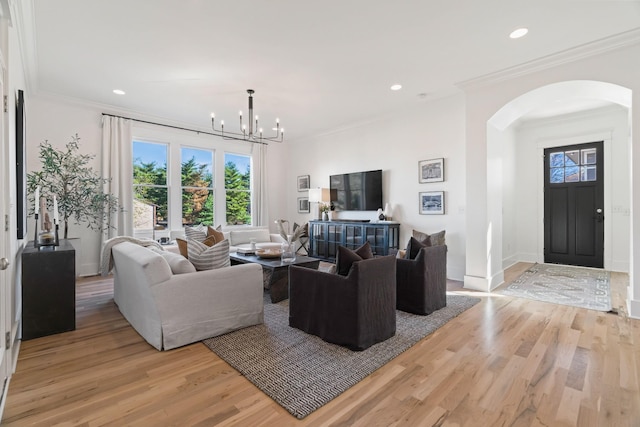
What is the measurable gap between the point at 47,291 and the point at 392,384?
3.05 m

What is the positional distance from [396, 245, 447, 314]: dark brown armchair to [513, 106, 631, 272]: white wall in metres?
4.10

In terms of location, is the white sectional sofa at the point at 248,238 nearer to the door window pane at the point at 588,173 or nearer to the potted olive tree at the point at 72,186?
the potted olive tree at the point at 72,186

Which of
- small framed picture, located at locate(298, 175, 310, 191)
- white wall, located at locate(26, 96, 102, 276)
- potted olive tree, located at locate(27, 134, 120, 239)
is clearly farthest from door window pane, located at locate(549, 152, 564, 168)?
white wall, located at locate(26, 96, 102, 276)

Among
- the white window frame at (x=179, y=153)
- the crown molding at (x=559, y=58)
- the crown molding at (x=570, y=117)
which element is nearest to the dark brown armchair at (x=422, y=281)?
the crown molding at (x=559, y=58)

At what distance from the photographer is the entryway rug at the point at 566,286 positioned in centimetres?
379

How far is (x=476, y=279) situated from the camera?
4.34 metres

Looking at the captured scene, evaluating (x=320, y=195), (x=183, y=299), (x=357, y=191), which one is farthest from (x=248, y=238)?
(x=183, y=299)

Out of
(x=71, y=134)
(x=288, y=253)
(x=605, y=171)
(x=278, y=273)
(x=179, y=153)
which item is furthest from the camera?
(x=179, y=153)

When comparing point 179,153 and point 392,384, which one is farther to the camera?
point 179,153

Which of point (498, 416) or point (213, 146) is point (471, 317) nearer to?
point (498, 416)

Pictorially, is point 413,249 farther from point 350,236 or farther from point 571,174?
point 571,174

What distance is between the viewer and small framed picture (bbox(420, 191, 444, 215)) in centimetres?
511

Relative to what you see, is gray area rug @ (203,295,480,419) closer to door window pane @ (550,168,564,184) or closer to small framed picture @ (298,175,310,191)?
small framed picture @ (298,175,310,191)

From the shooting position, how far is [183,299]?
2.56 metres
